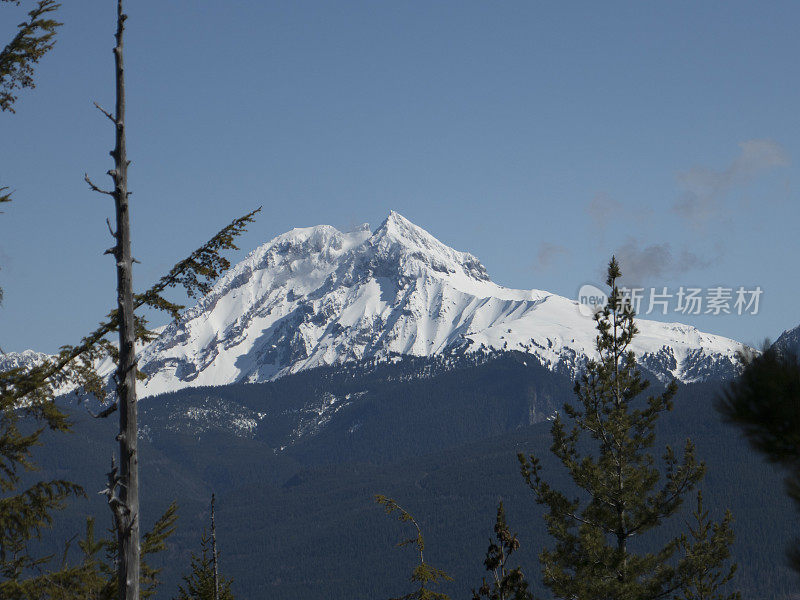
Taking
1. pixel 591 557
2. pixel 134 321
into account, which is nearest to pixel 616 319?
pixel 591 557

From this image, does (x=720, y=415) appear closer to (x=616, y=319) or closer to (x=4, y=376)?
(x=4, y=376)

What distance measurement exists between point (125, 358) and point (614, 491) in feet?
66.2

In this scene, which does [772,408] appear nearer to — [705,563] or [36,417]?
[36,417]

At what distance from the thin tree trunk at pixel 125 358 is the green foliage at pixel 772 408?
24.2ft

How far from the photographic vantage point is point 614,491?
29.8 metres

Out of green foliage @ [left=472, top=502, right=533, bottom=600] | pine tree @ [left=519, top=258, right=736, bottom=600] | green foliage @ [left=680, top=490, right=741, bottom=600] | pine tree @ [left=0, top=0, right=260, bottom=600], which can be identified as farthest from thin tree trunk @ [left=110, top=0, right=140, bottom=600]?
green foliage @ [left=680, top=490, right=741, bottom=600]

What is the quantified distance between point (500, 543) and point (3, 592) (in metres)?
8.62

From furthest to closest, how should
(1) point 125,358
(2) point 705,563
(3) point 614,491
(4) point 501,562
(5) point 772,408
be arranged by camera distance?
(3) point 614,491 → (2) point 705,563 → (4) point 501,562 → (1) point 125,358 → (5) point 772,408

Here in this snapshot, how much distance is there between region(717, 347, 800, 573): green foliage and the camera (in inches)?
382

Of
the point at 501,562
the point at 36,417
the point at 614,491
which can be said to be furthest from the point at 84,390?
the point at 614,491

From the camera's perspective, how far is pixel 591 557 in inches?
1151

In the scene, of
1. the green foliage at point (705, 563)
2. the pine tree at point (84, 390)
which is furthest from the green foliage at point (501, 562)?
the green foliage at point (705, 563)

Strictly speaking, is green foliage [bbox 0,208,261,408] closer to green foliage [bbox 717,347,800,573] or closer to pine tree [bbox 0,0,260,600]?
pine tree [bbox 0,0,260,600]

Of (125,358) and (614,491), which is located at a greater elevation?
(125,358)
